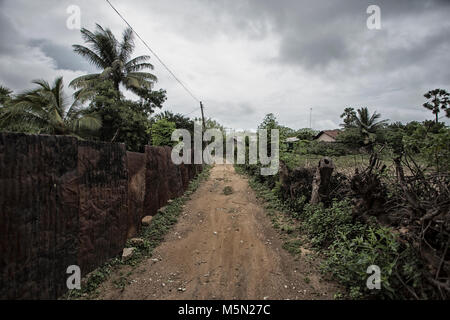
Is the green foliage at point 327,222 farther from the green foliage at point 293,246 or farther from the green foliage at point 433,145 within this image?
the green foliage at point 433,145

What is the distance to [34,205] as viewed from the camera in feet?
7.41

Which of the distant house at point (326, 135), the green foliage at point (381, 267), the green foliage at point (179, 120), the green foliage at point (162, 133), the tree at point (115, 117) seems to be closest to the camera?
the green foliage at point (381, 267)

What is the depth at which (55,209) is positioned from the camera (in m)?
2.47

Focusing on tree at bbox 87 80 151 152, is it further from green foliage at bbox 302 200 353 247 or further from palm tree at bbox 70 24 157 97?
green foliage at bbox 302 200 353 247

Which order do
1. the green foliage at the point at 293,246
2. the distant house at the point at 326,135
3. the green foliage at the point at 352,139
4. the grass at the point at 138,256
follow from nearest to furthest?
the grass at the point at 138,256
the green foliage at the point at 293,246
the green foliage at the point at 352,139
the distant house at the point at 326,135

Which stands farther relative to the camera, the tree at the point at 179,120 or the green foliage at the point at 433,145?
the tree at the point at 179,120

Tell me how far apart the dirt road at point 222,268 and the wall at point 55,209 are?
2.15 ft

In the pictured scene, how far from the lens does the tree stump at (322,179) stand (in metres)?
4.71

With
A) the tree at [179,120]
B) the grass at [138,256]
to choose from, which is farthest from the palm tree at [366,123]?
the grass at [138,256]

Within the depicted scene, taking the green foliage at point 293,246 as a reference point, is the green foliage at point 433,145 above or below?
above

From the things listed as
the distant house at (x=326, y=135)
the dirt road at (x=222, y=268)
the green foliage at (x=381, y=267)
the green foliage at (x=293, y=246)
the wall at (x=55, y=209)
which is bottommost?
the dirt road at (x=222, y=268)
